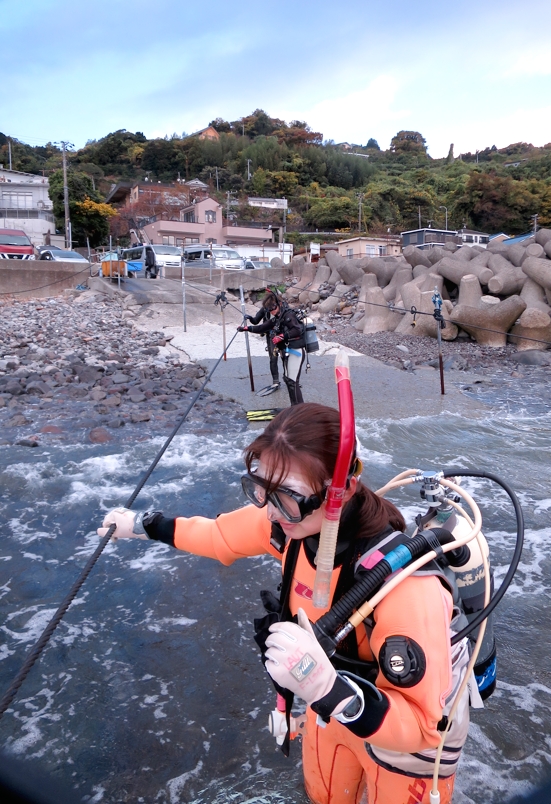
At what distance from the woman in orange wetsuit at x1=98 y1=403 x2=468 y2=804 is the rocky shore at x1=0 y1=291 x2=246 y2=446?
520 centimetres

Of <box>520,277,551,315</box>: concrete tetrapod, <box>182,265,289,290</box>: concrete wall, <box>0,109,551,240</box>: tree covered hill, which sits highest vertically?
<box>0,109,551,240</box>: tree covered hill

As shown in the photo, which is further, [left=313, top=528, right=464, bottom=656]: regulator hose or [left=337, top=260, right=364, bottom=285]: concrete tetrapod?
[left=337, top=260, right=364, bottom=285]: concrete tetrapod

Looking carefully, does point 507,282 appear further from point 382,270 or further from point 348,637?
point 348,637

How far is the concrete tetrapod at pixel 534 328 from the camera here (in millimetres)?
11688

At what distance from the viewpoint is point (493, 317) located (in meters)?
12.1

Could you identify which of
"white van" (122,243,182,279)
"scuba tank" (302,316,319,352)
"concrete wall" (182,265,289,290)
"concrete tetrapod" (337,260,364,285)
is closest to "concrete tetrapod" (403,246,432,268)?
"concrete tetrapod" (337,260,364,285)

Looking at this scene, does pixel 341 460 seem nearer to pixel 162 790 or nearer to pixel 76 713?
pixel 162 790

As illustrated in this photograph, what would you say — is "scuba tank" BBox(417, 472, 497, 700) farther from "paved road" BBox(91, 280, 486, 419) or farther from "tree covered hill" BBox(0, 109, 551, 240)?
"tree covered hill" BBox(0, 109, 551, 240)

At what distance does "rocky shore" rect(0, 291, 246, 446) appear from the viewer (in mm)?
6887

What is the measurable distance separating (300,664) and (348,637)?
12.4 inches

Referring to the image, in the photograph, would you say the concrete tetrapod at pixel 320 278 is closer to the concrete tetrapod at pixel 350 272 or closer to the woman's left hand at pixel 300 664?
the concrete tetrapod at pixel 350 272

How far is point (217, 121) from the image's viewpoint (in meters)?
96.5

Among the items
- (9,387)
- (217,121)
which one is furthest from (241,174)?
(9,387)

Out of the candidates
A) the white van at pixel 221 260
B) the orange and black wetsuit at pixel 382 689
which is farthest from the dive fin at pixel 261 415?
the white van at pixel 221 260
